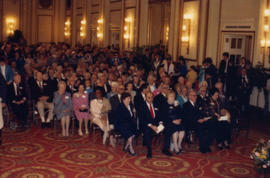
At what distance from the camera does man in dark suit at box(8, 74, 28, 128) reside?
808 cm

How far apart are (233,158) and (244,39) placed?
578 cm

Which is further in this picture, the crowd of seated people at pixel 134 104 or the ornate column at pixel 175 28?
the ornate column at pixel 175 28

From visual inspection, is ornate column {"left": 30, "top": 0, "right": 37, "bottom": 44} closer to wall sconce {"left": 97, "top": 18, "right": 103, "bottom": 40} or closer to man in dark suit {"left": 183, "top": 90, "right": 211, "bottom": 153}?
wall sconce {"left": 97, "top": 18, "right": 103, "bottom": 40}

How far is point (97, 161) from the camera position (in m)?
6.20

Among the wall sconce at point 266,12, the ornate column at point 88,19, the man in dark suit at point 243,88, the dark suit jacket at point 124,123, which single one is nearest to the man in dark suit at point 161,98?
the dark suit jacket at point 124,123

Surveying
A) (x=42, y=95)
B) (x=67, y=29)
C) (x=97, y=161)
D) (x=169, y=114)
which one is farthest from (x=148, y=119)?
(x=67, y=29)

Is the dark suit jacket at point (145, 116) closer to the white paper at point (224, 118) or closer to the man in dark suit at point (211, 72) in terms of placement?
the white paper at point (224, 118)

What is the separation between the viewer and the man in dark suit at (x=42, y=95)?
8.25 meters

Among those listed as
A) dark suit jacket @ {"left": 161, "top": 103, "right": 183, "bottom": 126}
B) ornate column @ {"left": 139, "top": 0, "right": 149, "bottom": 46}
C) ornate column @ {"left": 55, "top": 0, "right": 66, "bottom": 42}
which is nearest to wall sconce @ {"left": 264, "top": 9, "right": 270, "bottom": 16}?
dark suit jacket @ {"left": 161, "top": 103, "right": 183, "bottom": 126}

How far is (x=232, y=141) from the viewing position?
771cm

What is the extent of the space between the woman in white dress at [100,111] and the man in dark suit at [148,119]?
2.75 feet

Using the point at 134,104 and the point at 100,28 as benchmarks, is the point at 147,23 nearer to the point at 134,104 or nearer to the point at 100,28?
the point at 100,28

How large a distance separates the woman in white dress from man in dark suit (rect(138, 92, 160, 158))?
84cm

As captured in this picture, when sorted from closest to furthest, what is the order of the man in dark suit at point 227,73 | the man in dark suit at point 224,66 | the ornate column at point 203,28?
the man in dark suit at point 227,73 → the man in dark suit at point 224,66 → the ornate column at point 203,28
